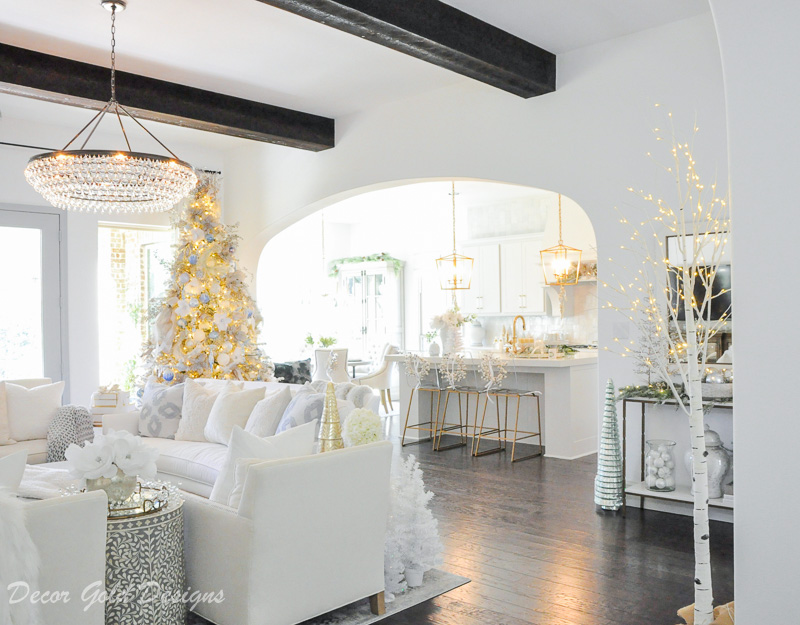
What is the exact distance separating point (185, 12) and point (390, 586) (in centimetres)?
365

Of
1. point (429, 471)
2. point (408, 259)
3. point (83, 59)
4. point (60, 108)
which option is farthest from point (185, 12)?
point (408, 259)

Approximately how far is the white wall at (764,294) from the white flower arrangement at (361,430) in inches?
64.2

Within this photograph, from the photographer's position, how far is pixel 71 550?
2.34 metres

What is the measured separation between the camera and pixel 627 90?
200 inches

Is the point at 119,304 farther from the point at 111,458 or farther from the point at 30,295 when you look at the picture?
the point at 111,458

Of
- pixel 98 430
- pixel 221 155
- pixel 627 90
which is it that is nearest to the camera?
pixel 627 90

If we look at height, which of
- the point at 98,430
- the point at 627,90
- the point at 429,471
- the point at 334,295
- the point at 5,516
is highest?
the point at 627,90

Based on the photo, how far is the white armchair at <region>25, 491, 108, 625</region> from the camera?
2.27 metres

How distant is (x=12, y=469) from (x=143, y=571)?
0.60m

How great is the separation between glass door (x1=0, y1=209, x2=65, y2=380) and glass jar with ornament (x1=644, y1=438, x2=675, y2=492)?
18.8 feet

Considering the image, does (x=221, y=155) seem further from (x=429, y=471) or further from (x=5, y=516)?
(x=5, y=516)

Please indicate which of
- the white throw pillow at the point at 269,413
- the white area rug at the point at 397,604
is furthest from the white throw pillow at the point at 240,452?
the white throw pillow at the point at 269,413

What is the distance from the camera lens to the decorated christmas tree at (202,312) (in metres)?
6.60

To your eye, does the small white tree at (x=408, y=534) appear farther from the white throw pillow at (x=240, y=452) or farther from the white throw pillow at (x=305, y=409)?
the white throw pillow at (x=305, y=409)
